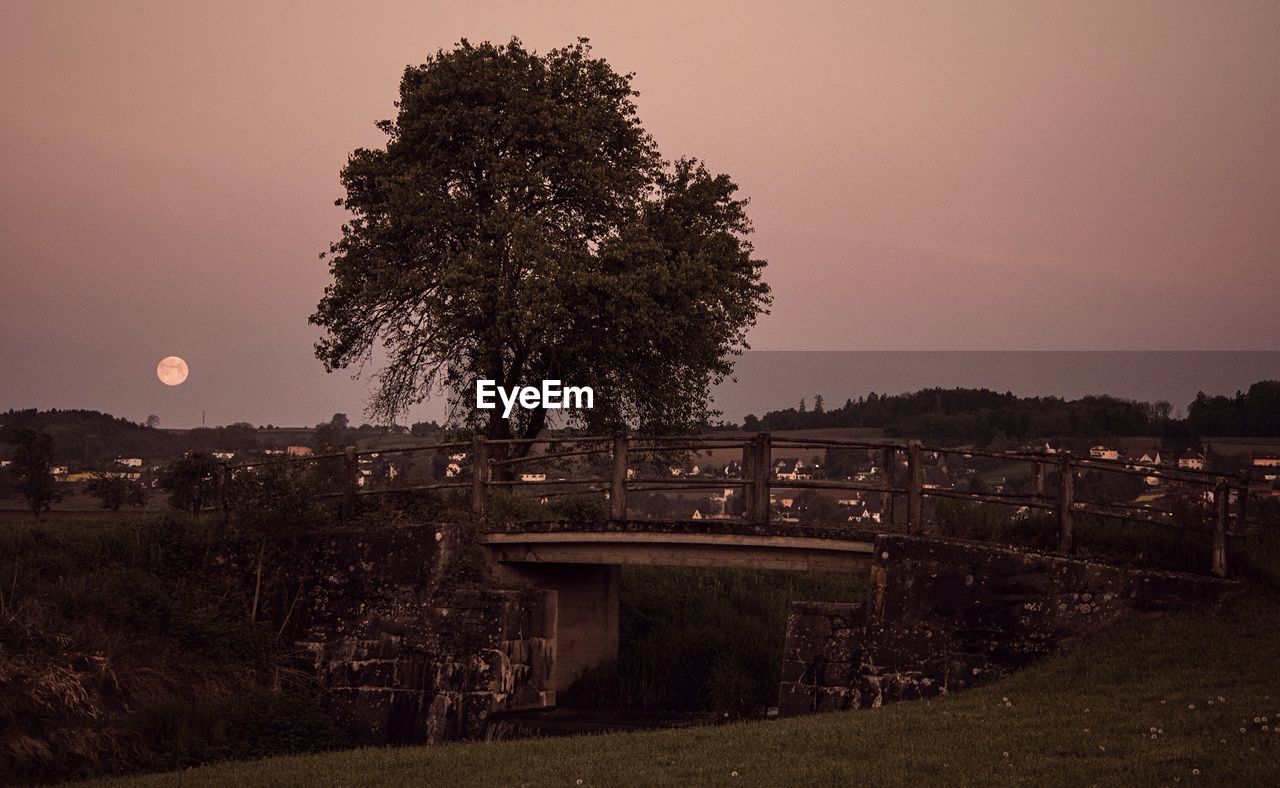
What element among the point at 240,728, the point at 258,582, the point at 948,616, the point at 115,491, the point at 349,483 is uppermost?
the point at 349,483

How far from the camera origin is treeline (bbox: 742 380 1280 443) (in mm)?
48656

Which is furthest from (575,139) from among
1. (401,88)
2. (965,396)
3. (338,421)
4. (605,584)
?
(338,421)

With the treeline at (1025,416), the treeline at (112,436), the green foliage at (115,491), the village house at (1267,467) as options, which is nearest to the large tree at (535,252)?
the green foliage at (115,491)

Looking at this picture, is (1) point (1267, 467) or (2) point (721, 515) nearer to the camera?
(2) point (721, 515)

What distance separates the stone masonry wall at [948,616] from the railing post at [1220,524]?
402mm

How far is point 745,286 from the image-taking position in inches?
1188

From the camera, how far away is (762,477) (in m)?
20.2

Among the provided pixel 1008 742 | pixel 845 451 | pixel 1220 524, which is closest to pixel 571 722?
pixel 1008 742

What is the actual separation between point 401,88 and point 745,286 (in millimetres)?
8608

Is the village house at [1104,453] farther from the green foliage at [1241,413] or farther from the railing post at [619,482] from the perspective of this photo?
the railing post at [619,482]

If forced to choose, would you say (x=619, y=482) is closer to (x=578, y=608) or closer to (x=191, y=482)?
(x=578, y=608)

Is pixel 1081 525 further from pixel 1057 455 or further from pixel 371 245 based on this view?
pixel 371 245

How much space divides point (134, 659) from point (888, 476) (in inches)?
461

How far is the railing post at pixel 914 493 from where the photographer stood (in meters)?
19.0
